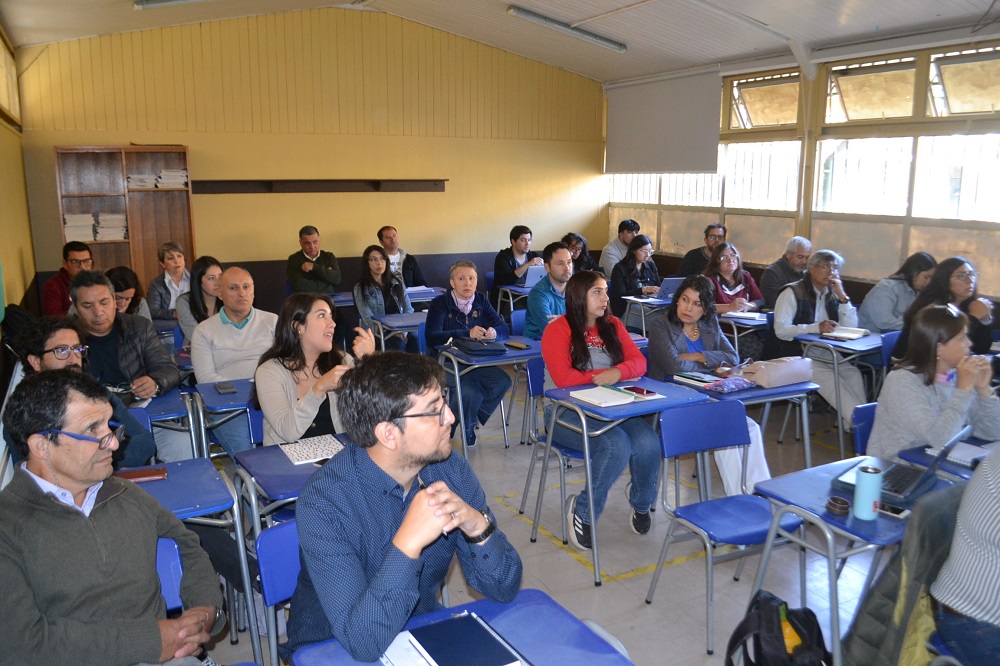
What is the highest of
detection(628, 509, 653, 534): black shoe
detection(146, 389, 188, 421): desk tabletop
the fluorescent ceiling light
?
the fluorescent ceiling light

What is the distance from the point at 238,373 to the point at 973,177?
233 inches

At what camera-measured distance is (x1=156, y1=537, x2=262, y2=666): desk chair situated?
2.01m

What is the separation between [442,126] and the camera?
9758 millimetres

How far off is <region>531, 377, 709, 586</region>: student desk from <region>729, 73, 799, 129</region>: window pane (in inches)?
203

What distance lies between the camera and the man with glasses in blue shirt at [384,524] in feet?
5.16

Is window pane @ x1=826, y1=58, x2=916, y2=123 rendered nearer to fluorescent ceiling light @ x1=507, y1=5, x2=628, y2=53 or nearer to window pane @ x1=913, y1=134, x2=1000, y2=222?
window pane @ x1=913, y1=134, x2=1000, y2=222

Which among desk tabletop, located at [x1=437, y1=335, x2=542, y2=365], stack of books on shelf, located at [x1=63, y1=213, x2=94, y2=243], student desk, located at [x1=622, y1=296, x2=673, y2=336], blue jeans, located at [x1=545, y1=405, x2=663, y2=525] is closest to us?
blue jeans, located at [x1=545, y1=405, x2=663, y2=525]

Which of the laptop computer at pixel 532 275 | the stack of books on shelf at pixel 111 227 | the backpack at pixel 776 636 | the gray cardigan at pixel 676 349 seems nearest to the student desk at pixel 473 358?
the gray cardigan at pixel 676 349

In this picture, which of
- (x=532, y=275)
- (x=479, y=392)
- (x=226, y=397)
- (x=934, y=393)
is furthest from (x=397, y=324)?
(x=934, y=393)

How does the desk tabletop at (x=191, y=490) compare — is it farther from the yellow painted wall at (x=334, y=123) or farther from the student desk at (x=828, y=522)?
the yellow painted wall at (x=334, y=123)

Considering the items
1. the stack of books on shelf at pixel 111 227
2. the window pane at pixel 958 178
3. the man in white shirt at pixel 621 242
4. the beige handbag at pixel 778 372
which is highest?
the window pane at pixel 958 178

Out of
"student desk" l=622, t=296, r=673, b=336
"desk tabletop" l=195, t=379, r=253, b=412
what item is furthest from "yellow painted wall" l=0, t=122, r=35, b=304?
"student desk" l=622, t=296, r=673, b=336

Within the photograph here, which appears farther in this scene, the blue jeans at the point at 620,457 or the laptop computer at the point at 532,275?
the laptop computer at the point at 532,275

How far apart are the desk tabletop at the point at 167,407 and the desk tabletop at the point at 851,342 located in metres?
3.96
